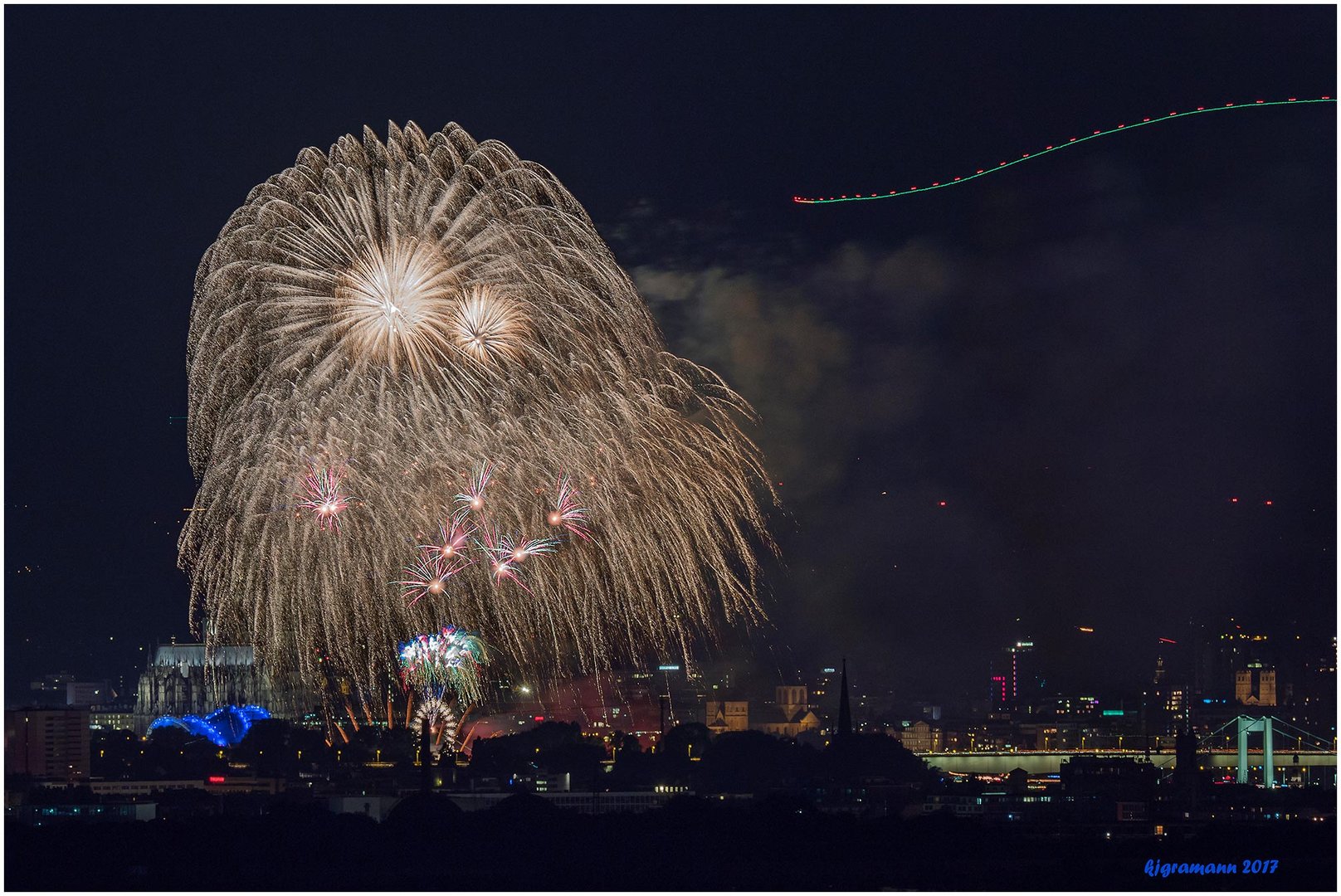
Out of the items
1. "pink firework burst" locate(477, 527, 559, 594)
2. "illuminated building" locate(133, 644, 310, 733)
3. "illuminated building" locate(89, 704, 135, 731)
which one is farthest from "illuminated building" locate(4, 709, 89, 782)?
"pink firework burst" locate(477, 527, 559, 594)

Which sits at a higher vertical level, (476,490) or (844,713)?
(476,490)

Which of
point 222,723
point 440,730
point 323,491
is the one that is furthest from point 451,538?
point 222,723

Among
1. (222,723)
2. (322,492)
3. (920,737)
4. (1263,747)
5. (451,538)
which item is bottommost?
(1263,747)

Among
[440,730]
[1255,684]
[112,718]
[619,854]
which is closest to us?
[619,854]

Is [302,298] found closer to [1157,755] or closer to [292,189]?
[292,189]

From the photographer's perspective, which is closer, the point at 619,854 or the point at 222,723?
the point at 619,854

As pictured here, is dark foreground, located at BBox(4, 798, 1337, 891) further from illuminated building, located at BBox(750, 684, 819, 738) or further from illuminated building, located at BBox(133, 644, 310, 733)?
illuminated building, located at BBox(133, 644, 310, 733)

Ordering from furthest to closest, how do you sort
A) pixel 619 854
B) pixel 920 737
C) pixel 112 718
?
1. pixel 920 737
2. pixel 112 718
3. pixel 619 854

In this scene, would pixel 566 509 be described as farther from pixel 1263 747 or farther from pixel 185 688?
pixel 1263 747
